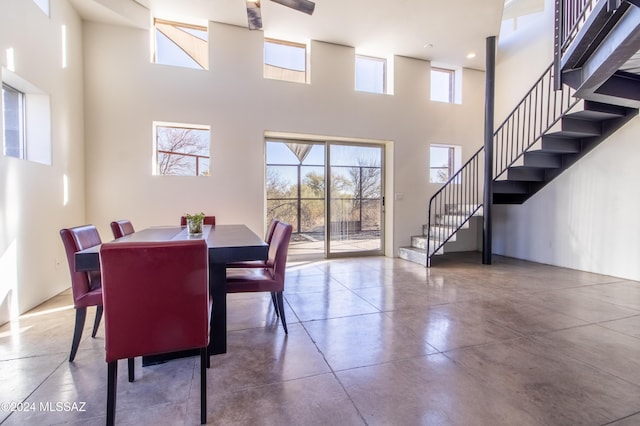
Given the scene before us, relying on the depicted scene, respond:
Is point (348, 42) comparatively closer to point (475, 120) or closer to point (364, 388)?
point (475, 120)

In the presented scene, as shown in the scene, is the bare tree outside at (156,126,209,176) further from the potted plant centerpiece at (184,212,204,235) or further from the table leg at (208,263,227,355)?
the table leg at (208,263,227,355)

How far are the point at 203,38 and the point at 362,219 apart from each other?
167 inches

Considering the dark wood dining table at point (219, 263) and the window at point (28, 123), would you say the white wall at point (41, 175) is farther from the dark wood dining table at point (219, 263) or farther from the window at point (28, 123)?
the dark wood dining table at point (219, 263)

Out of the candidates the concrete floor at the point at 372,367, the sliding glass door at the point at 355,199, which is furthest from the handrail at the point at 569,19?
the sliding glass door at the point at 355,199

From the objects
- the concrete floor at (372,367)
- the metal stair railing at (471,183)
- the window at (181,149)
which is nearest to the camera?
the concrete floor at (372,367)

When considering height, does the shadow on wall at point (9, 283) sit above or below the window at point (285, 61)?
below

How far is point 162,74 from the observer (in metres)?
4.43

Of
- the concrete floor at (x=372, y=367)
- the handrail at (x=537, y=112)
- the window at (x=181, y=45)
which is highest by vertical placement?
the window at (x=181, y=45)

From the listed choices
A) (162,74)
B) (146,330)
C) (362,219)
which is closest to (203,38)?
(162,74)

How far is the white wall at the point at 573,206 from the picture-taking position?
13.9 ft

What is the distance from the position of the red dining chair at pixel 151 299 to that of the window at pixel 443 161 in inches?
222

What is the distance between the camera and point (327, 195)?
5684mm

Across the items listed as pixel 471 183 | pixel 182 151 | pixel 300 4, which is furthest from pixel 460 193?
pixel 182 151

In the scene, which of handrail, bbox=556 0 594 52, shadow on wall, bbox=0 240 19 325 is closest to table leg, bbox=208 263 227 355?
shadow on wall, bbox=0 240 19 325
